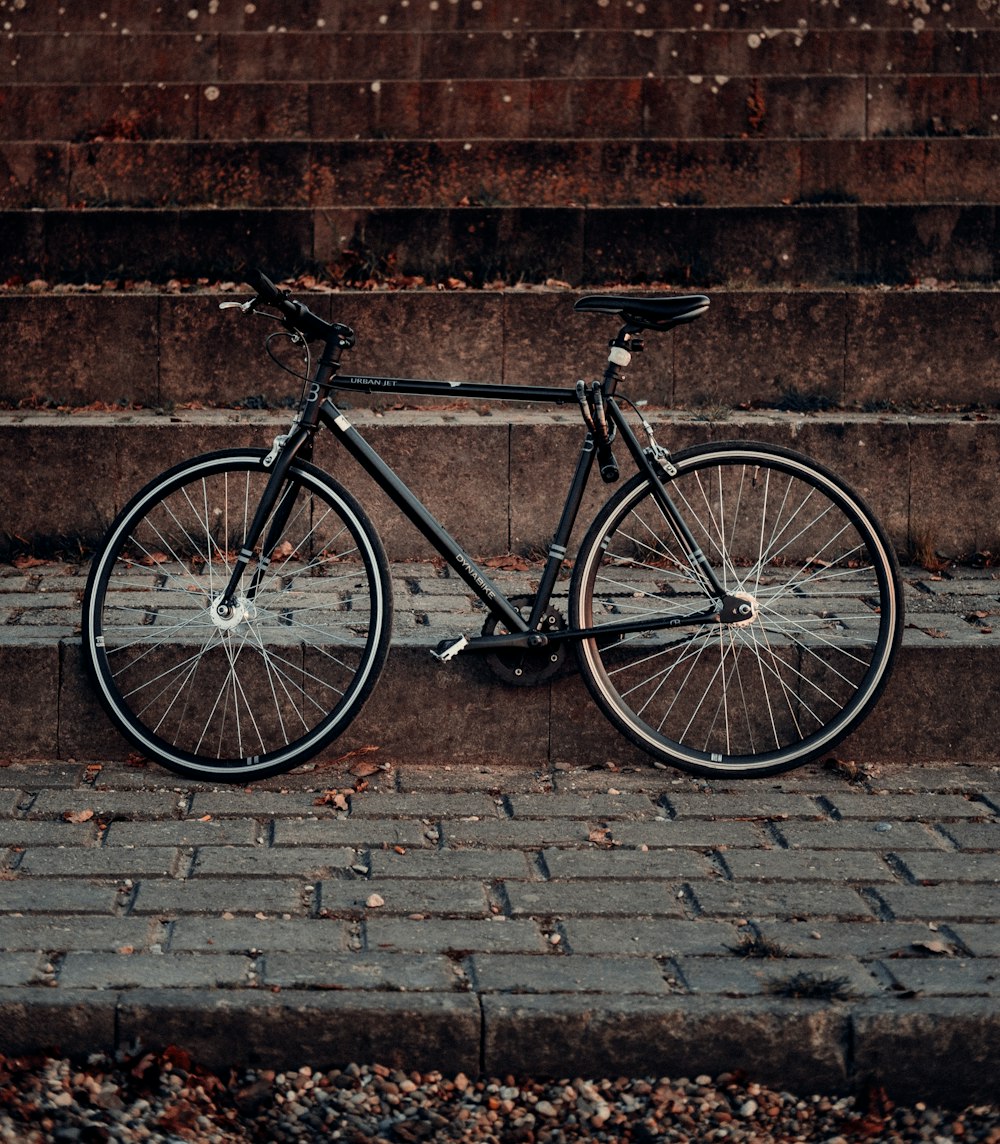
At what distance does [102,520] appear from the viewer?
19.9ft

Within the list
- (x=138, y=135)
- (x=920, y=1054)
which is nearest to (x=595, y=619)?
(x=920, y=1054)

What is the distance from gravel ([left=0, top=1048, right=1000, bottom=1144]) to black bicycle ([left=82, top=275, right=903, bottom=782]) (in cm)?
158

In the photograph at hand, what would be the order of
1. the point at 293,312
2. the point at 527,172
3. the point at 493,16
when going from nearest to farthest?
1. the point at 293,312
2. the point at 527,172
3. the point at 493,16

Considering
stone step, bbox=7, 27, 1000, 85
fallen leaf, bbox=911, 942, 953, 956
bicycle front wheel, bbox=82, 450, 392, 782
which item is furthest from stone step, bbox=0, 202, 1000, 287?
fallen leaf, bbox=911, 942, 953, 956

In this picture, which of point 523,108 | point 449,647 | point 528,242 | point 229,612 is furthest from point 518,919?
point 523,108

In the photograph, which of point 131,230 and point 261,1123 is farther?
point 131,230

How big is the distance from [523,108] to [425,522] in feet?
16.5

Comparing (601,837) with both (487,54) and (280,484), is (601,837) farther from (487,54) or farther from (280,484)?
(487,54)

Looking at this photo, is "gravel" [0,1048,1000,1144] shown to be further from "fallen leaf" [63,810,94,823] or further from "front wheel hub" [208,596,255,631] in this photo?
"front wheel hub" [208,596,255,631]

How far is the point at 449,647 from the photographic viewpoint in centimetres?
465

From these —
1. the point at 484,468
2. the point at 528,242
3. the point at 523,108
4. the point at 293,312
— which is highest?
the point at 523,108

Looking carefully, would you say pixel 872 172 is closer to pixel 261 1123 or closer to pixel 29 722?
pixel 29 722

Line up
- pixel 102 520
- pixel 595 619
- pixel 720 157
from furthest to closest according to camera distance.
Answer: pixel 720 157 → pixel 102 520 → pixel 595 619

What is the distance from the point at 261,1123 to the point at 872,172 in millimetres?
6526
